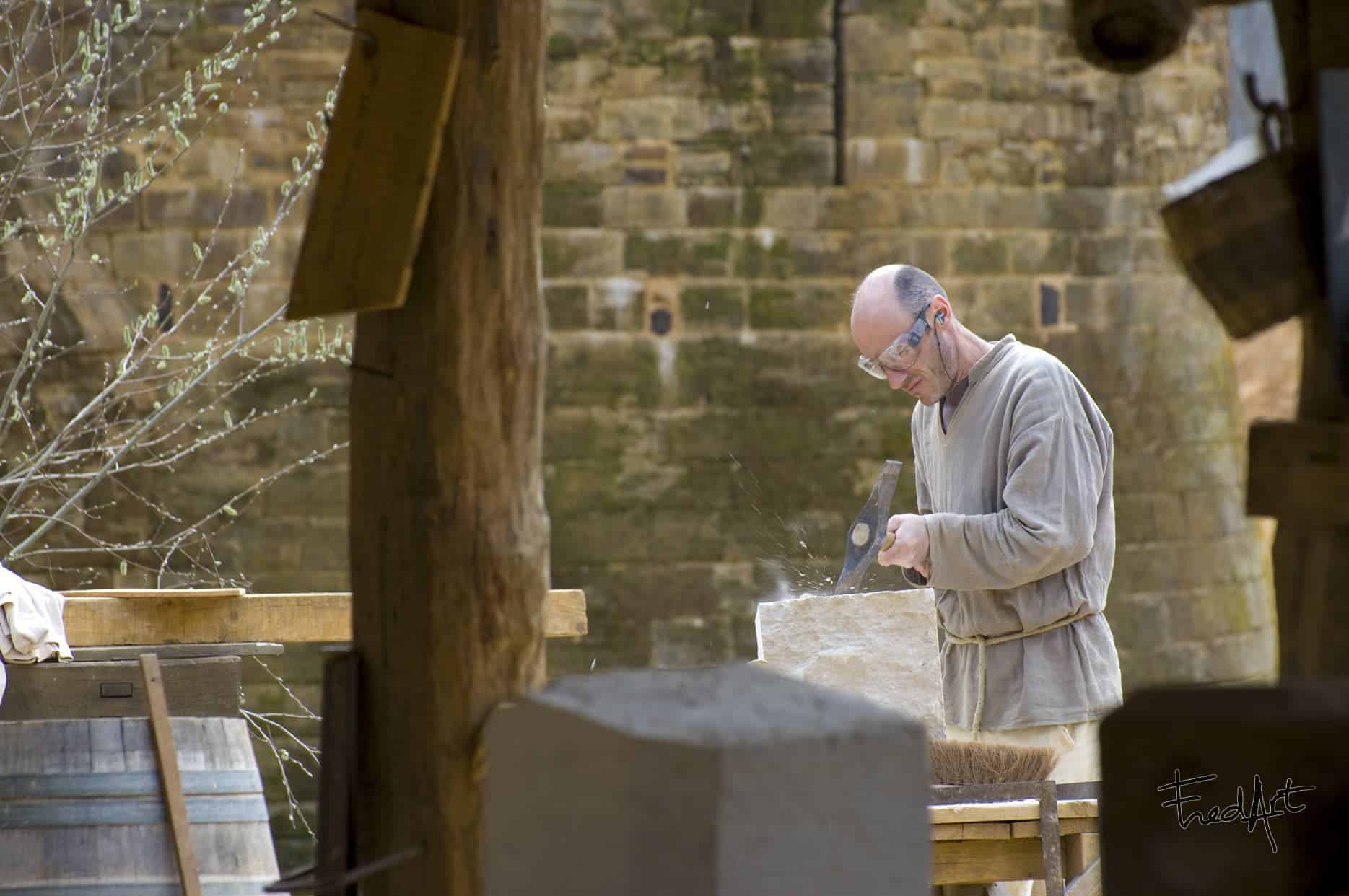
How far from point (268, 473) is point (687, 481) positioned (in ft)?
6.53

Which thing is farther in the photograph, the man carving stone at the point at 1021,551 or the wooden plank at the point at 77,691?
the wooden plank at the point at 77,691

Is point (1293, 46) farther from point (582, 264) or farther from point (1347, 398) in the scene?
point (582, 264)

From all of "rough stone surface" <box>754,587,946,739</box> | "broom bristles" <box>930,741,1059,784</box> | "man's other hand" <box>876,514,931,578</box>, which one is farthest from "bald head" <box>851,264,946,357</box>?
"broom bristles" <box>930,741,1059,784</box>

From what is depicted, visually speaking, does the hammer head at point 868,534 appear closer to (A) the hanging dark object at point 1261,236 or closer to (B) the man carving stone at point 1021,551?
(B) the man carving stone at point 1021,551

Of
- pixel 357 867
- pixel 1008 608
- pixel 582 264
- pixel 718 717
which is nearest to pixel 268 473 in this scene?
pixel 582 264

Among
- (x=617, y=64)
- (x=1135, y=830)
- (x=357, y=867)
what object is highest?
(x=617, y=64)

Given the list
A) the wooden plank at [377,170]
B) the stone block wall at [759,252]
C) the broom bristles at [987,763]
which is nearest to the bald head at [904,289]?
the broom bristles at [987,763]

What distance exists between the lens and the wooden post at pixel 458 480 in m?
2.70

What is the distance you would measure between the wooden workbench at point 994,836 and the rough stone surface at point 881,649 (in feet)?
1.62

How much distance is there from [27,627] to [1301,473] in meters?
3.11

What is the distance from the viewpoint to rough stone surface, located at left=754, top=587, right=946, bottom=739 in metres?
4.20

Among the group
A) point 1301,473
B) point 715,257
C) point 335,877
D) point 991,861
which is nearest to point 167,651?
point 335,877

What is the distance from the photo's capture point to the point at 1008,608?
3994 millimetres

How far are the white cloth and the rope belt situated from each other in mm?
2225
